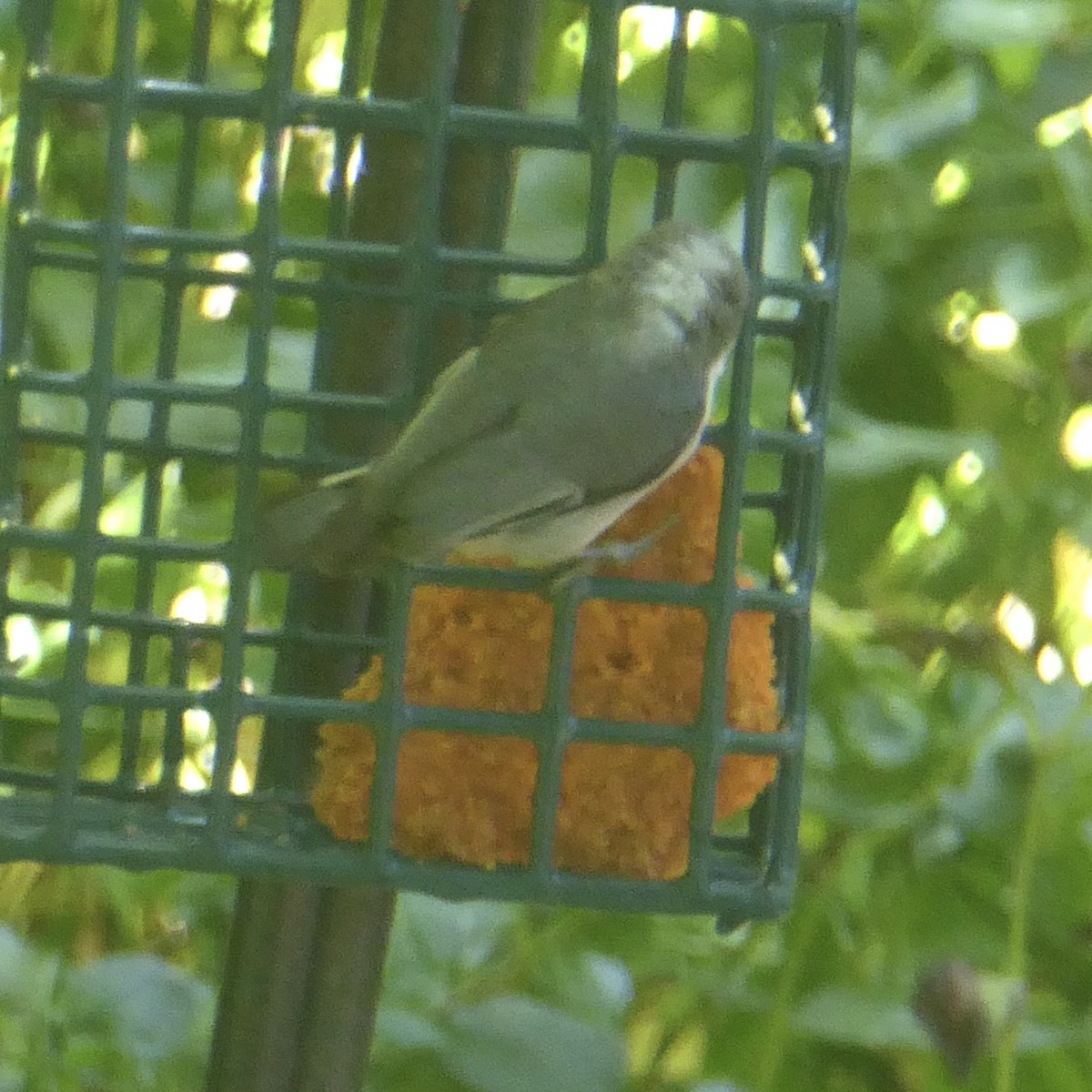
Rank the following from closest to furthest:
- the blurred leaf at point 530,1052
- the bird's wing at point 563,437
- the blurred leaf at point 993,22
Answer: the bird's wing at point 563,437 → the blurred leaf at point 530,1052 → the blurred leaf at point 993,22

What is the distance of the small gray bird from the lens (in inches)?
27.9

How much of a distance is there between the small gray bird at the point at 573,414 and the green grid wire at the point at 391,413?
5 cm

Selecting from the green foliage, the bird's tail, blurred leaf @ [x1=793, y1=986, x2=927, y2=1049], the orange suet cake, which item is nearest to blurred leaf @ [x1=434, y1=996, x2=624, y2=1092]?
the green foliage

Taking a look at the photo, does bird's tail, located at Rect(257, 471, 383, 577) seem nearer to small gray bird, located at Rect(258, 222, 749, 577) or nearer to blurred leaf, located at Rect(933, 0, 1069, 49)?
small gray bird, located at Rect(258, 222, 749, 577)

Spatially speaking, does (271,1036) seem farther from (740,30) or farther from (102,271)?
(740,30)

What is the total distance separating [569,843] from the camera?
79cm

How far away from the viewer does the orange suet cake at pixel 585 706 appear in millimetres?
783

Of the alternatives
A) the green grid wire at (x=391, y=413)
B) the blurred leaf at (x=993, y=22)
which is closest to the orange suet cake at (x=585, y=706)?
the green grid wire at (x=391, y=413)

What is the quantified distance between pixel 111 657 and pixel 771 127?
2.72ft

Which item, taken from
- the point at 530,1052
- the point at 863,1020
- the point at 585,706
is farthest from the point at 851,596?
the point at 585,706

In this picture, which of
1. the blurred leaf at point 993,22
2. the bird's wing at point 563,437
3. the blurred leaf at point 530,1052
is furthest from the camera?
the blurred leaf at point 993,22

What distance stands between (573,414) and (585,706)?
0.15m

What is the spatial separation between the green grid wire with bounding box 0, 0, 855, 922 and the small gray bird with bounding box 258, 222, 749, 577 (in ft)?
0.15

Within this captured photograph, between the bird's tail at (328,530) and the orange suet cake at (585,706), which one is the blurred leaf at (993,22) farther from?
the bird's tail at (328,530)
